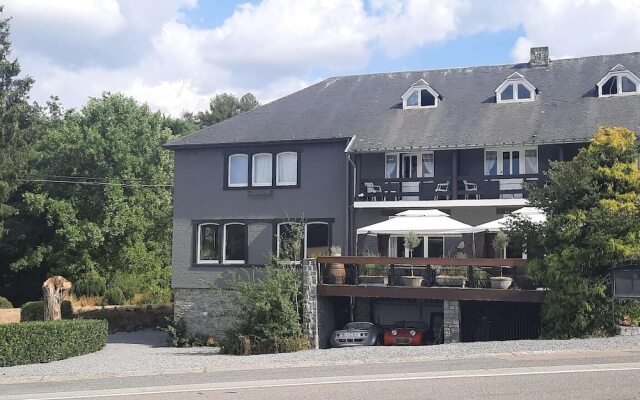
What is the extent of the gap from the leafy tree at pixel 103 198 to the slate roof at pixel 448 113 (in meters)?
12.4

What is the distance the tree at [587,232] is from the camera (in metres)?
19.1

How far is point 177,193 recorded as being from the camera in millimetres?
29016

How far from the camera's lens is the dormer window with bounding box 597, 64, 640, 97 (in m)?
27.0

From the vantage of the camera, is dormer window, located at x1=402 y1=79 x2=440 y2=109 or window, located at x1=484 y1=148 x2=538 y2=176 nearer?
window, located at x1=484 y1=148 x2=538 y2=176

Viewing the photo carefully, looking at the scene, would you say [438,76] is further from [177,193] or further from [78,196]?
[78,196]

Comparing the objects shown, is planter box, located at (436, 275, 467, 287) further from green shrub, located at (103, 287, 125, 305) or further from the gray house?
green shrub, located at (103, 287, 125, 305)

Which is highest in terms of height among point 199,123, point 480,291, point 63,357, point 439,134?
point 199,123

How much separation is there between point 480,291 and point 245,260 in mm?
9761

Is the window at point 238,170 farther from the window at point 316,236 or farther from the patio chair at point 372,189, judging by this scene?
the patio chair at point 372,189

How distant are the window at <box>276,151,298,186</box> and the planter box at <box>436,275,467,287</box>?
769 centimetres

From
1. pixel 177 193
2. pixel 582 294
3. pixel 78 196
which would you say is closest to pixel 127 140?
pixel 78 196

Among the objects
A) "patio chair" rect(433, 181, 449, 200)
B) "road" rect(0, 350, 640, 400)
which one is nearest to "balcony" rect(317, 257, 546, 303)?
"patio chair" rect(433, 181, 449, 200)

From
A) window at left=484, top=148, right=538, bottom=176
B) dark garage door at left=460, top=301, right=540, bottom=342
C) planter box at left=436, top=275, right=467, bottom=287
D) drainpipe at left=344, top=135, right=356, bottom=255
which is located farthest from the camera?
drainpipe at left=344, top=135, right=356, bottom=255

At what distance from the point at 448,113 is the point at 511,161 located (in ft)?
10.6
